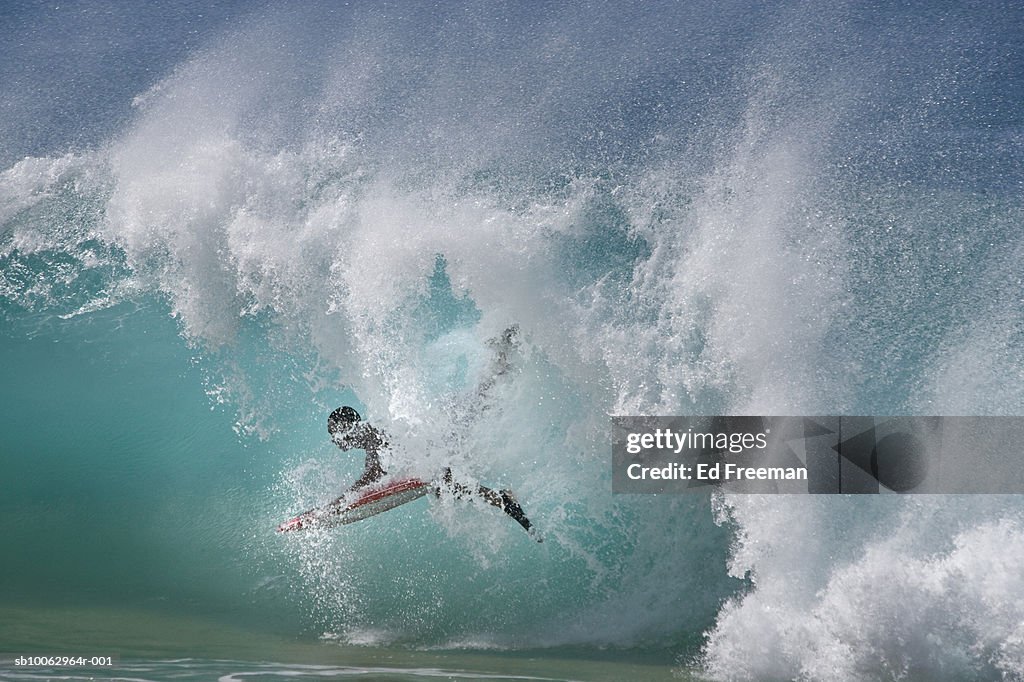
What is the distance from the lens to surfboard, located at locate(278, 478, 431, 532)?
617 cm

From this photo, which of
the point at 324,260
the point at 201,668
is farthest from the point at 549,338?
the point at 201,668

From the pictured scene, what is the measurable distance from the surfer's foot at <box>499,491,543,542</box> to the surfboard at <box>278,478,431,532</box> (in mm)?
562

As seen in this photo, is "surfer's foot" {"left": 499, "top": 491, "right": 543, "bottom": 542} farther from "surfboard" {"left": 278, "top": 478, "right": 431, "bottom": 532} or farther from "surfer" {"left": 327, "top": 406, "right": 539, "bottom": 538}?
"surfboard" {"left": 278, "top": 478, "right": 431, "bottom": 532}

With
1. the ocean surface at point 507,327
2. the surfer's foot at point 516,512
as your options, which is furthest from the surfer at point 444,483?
the ocean surface at point 507,327

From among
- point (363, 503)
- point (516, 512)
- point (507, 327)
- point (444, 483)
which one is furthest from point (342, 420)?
point (516, 512)

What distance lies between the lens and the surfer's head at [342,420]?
670 cm

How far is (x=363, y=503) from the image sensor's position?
20.5ft

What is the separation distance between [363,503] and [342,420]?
2.59 feet

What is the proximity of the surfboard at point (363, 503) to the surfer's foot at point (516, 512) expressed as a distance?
1.84 feet

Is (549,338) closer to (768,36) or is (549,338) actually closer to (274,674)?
Result: (274,674)

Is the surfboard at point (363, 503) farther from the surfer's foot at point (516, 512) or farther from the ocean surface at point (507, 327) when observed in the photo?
the surfer's foot at point (516, 512)

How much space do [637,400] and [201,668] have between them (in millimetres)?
3209

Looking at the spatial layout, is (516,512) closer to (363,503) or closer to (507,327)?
(363,503)

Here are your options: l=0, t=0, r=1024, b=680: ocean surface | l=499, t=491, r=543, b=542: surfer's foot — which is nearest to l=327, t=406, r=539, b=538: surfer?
l=499, t=491, r=543, b=542: surfer's foot
